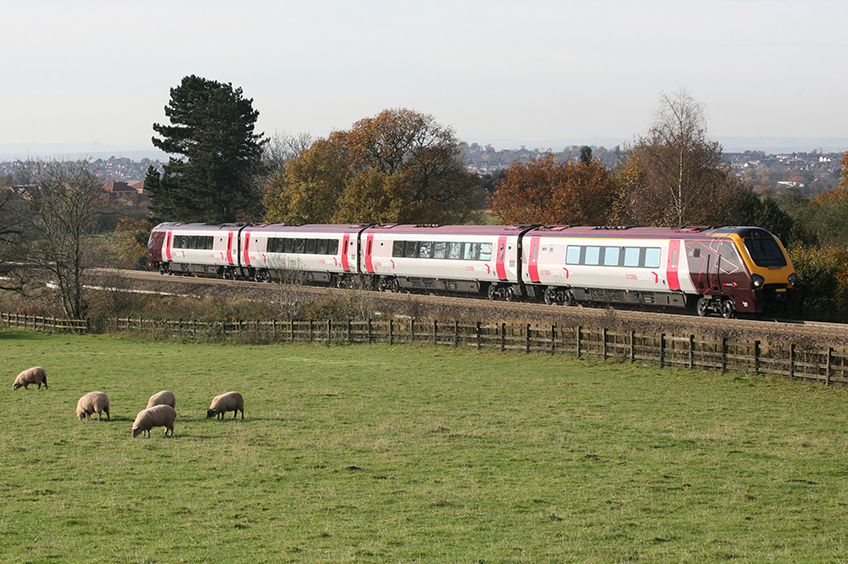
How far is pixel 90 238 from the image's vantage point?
51.7 m

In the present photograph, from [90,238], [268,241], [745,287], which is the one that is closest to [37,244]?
[90,238]

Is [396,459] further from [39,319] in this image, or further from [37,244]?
[37,244]

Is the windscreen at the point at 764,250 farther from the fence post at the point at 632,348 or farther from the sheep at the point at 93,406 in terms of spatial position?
the sheep at the point at 93,406

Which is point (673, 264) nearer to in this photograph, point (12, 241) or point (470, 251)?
point (470, 251)

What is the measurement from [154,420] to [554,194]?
163ft

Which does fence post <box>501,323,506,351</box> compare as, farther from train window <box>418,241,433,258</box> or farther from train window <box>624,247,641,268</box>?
train window <box>418,241,433,258</box>

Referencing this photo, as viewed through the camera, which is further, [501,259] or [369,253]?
[369,253]

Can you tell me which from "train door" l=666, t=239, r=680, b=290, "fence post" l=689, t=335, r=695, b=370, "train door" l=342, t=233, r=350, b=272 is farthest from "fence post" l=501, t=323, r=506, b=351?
"train door" l=342, t=233, r=350, b=272

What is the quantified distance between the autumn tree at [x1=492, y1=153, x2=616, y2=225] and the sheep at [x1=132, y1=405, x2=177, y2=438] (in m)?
47.8

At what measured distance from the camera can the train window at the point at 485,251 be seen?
3894 centimetres

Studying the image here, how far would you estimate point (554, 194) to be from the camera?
6331 cm

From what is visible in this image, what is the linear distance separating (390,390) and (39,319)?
31.0 metres

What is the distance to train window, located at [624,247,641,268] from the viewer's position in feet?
107

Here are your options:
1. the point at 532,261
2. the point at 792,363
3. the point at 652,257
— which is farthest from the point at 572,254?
the point at 792,363
